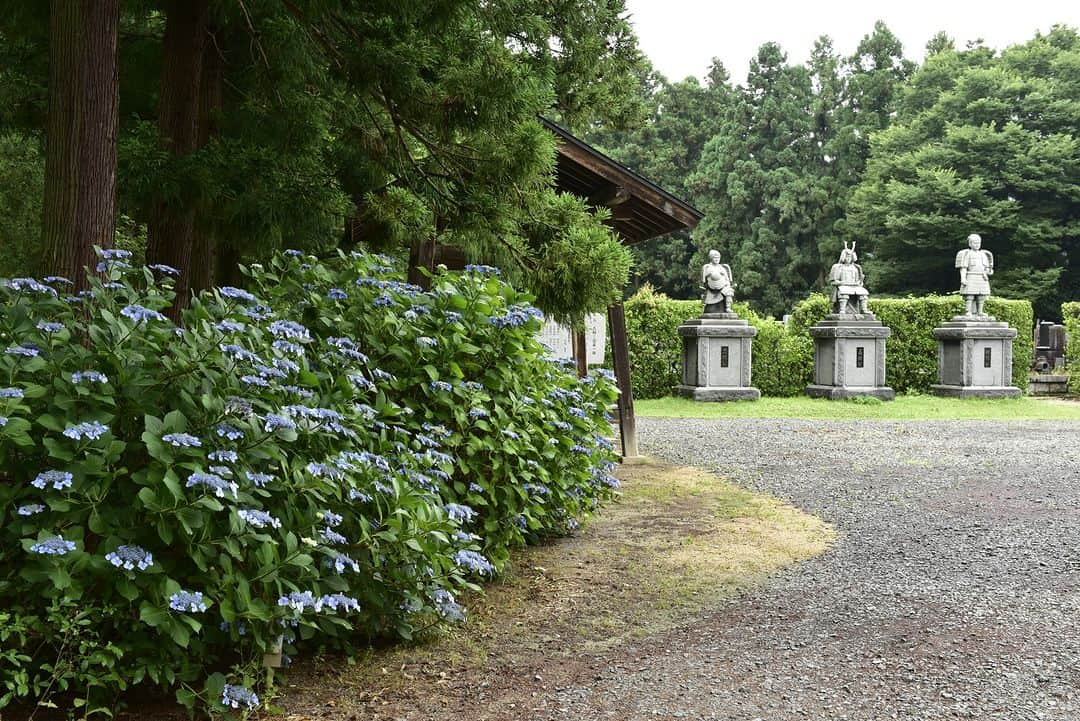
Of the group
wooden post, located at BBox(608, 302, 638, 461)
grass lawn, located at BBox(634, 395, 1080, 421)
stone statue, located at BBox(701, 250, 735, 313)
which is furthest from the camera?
stone statue, located at BBox(701, 250, 735, 313)

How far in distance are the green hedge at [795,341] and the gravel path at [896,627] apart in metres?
8.99

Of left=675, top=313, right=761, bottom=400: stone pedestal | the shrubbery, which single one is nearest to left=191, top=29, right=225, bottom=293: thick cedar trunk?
the shrubbery

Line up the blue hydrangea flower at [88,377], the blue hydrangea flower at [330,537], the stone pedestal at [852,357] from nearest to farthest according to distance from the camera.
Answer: the blue hydrangea flower at [88,377] < the blue hydrangea flower at [330,537] < the stone pedestal at [852,357]

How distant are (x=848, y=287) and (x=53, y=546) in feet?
53.0

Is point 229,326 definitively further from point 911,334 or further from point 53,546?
point 911,334

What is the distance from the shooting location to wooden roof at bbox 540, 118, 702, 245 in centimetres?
696

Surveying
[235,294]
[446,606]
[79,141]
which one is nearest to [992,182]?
[446,606]

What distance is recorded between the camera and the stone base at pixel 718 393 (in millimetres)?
15594

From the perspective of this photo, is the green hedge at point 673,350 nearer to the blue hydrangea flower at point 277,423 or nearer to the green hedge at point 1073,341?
the green hedge at point 1073,341

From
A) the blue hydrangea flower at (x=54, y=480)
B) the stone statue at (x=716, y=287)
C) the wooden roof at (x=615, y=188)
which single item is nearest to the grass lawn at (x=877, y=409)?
the stone statue at (x=716, y=287)

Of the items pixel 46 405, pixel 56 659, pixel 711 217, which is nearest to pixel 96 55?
pixel 46 405

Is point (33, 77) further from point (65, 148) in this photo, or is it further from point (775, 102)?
point (775, 102)

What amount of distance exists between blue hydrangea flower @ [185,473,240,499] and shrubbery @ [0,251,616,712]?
1cm

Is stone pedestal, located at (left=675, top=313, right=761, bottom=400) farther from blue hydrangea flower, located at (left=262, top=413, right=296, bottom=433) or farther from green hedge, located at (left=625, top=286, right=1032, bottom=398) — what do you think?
blue hydrangea flower, located at (left=262, top=413, right=296, bottom=433)
